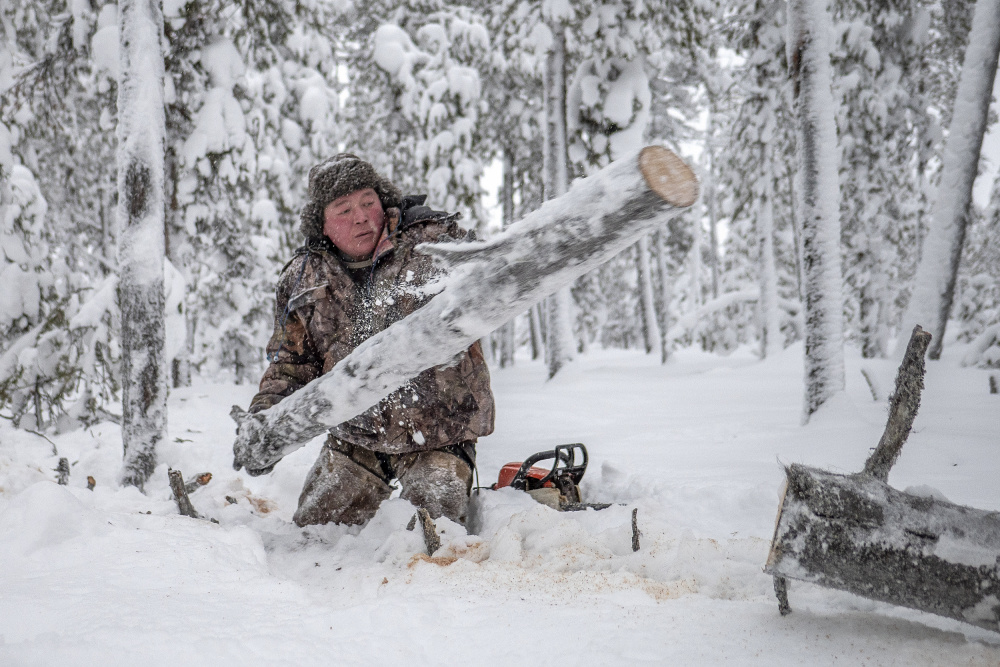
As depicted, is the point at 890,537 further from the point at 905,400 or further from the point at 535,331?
the point at 535,331

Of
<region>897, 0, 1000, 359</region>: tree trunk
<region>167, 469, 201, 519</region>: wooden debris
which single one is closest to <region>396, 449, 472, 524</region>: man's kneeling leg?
<region>167, 469, 201, 519</region>: wooden debris

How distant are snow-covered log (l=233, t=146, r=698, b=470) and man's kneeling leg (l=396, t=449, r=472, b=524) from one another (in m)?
0.59

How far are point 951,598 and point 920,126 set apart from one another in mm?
12327

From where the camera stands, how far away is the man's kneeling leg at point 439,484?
113 inches

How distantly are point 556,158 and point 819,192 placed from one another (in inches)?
217

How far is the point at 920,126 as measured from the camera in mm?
10602

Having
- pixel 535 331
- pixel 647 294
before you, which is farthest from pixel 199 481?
pixel 535 331

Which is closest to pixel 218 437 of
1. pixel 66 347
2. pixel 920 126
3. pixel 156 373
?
pixel 66 347

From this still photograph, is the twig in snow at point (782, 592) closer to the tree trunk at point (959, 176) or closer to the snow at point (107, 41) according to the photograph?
the tree trunk at point (959, 176)

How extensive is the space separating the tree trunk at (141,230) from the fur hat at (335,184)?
160cm

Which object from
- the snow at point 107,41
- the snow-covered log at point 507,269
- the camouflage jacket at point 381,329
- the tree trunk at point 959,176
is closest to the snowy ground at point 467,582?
the camouflage jacket at point 381,329

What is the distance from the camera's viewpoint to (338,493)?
3.18 metres

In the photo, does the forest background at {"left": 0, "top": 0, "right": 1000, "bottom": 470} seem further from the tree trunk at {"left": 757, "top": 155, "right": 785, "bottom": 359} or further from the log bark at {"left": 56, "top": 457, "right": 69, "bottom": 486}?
the log bark at {"left": 56, "top": 457, "right": 69, "bottom": 486}

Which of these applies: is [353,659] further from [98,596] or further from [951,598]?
[951,598]
